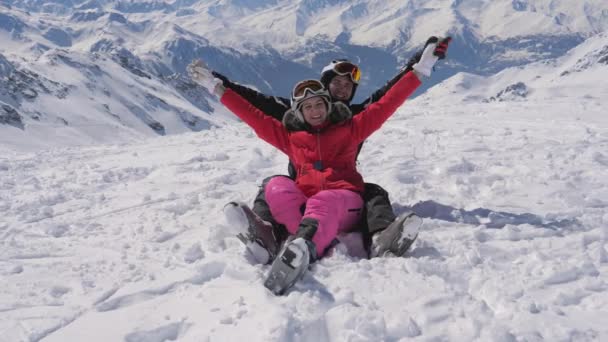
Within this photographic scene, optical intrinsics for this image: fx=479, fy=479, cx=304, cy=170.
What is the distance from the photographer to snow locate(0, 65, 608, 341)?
3270mm

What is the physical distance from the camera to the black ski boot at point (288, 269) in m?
3.69

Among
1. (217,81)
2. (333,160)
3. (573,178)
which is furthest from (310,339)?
(573,178)

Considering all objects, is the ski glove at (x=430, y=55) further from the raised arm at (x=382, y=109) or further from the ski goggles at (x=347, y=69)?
the ski goggles at (x=347, y=69)

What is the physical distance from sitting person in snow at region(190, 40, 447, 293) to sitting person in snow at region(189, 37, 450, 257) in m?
0.10

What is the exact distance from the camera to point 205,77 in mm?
5996

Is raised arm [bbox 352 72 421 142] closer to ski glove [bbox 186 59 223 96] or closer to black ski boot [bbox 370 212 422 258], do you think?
black ski boot [bbox 370 212 422 258]

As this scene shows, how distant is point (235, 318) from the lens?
3.39 m

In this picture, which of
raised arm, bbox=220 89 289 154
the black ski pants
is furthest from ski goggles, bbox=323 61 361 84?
the black ski pants

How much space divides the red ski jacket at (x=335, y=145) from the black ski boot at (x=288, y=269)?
1400 mm

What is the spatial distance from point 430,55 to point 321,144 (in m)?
1.63

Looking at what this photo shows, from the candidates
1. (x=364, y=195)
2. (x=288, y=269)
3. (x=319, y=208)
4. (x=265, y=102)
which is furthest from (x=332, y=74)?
(x=288, y=269)

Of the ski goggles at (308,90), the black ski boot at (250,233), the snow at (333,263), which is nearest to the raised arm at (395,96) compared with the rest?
the ski goggles at (308,90)

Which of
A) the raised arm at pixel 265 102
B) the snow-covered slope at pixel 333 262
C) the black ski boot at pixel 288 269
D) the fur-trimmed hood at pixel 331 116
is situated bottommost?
the snow-covered slope at pixel 333 262

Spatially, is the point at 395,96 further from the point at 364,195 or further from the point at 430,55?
the point at 364,195
